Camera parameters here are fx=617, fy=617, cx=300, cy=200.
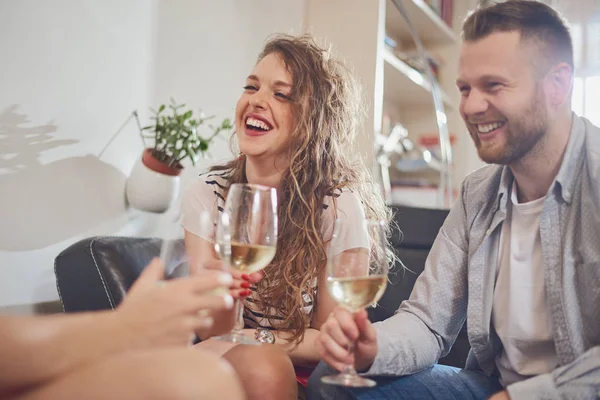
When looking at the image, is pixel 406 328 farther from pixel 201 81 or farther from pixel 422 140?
pixel 422 140

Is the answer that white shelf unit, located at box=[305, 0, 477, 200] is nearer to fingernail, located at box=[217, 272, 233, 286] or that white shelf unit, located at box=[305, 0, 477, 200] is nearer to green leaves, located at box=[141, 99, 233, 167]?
green leaves, located at box=[141, 99, 233, 167]

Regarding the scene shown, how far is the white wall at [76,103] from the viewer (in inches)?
73.2

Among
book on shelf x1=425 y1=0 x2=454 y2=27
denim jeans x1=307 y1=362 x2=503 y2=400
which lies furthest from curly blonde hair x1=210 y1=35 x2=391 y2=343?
book on shelf x1=425 y1=0 x2=454 y2=27

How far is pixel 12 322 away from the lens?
2.24 feet

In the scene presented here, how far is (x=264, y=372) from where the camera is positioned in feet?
4.07

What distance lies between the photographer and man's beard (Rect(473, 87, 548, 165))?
1259 millimetres

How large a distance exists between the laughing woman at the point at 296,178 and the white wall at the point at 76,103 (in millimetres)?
574

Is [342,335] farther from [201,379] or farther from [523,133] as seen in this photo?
[523,133]

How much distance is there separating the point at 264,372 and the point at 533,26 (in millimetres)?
920

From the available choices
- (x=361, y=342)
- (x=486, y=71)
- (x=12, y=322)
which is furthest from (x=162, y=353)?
(x=486, y=71)

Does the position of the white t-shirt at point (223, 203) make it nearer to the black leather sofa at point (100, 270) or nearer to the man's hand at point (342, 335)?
the black leather sofa at point (100, 270)

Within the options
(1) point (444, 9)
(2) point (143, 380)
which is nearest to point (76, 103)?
(2) point (143, 380)

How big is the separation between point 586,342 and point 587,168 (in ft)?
1.10

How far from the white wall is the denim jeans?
1135 mm
